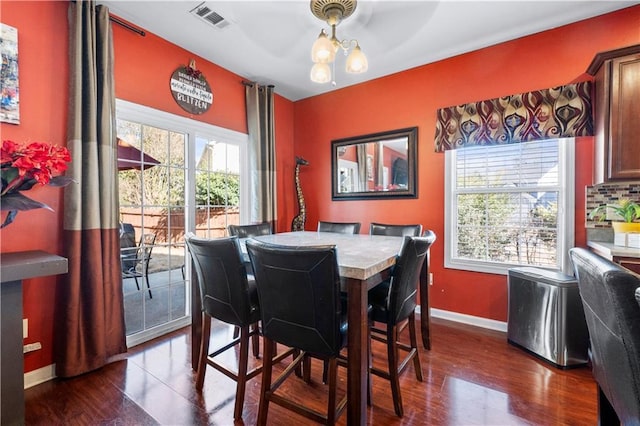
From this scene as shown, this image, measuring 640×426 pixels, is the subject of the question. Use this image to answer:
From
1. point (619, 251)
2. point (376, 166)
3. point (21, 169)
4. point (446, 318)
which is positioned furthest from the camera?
point (376, 166)

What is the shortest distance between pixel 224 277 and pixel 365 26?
2.36 metres

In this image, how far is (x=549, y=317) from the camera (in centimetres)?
213

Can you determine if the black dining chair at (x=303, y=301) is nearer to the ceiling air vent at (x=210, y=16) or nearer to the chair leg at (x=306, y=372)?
the chair leg at (x=306, y=372)

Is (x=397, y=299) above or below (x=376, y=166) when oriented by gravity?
below

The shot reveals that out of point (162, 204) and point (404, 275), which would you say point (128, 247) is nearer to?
point (162, 204)

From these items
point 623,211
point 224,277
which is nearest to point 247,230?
point 224,277

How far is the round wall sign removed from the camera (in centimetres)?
277

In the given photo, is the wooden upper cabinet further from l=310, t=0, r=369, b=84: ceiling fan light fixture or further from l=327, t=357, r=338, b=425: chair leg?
l=327, t=357, r=338, b=425: chair leg

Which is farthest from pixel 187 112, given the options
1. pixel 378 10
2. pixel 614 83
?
pixel 614 83

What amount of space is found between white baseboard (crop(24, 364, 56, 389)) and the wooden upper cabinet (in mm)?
4178

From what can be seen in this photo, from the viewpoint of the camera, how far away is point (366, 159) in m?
3.53

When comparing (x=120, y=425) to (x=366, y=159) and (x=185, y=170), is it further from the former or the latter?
(x=366, y=159)

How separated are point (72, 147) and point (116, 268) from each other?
3.02 feet

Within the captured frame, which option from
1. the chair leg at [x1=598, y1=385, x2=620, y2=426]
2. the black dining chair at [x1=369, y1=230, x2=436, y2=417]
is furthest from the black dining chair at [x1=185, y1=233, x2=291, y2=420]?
the chair leg at [x1=598, y1=385, x2=620, y2=426]
